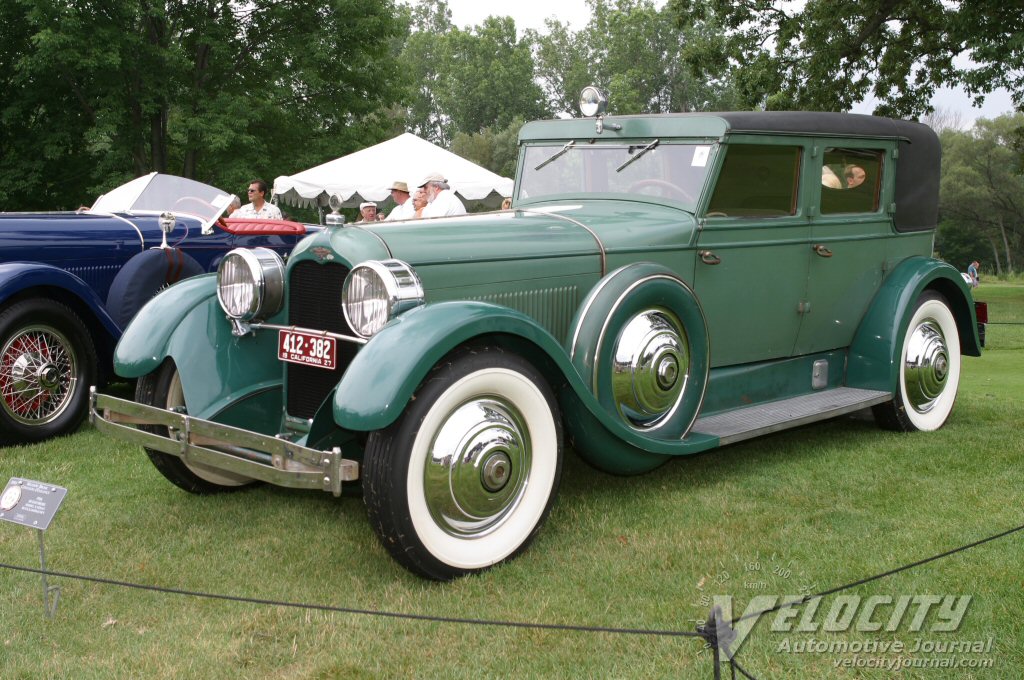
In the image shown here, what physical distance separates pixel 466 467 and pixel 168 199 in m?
4.94

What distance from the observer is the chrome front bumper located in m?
3.18

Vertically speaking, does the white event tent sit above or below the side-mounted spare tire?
above

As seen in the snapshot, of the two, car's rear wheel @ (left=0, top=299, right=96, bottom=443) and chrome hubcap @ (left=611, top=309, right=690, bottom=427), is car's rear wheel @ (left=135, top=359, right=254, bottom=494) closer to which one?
car's rear wheel @ (left=0, top=299, right=96, bottom=443)

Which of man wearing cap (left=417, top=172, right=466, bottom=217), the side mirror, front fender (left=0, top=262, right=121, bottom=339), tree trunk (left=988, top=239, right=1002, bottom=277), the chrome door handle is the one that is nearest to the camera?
the chrome door handle

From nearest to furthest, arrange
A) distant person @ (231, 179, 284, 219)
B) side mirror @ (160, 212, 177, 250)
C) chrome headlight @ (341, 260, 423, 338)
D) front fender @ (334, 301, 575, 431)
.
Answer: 1. front fender @ (334, 301, 575, 431)
2. chrome headlight @ (341, 260, 423, 338)
3. side mirror @ (160, 212, 177, 250)
4. distant person @ (231, 179, 284, 219)

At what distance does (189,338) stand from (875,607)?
303 centimetres

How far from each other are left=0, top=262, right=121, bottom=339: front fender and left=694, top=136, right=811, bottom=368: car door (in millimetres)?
3848

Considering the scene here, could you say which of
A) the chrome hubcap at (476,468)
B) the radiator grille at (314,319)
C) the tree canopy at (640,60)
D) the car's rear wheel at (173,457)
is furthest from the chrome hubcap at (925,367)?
the tree canopy at (640,60)

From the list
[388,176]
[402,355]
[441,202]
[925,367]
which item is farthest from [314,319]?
[388,176]

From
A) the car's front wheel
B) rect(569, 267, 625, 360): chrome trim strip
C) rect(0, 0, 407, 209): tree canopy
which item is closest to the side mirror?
rect(569, 267, 625, 360): chrome trim strip

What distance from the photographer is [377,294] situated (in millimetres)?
3516

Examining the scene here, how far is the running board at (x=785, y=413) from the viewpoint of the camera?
14.7 ft

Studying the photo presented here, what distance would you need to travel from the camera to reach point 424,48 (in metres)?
72.2

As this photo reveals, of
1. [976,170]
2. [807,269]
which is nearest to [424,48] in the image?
[976,170]
